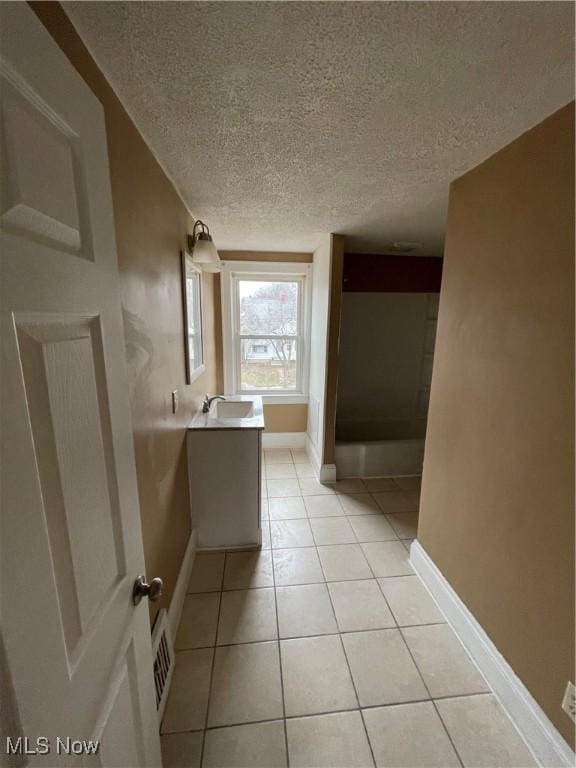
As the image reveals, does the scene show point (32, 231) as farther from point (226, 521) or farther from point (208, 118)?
point (226, 521)

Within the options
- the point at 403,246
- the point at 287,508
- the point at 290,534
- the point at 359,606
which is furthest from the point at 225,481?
the point at 403,246

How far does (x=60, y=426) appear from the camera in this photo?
507mm

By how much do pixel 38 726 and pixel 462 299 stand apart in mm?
1852

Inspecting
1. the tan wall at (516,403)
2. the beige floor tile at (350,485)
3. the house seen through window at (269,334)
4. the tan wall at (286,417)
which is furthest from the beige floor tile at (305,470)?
the tan wall at (516,403)

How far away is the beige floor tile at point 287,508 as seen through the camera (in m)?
2.45

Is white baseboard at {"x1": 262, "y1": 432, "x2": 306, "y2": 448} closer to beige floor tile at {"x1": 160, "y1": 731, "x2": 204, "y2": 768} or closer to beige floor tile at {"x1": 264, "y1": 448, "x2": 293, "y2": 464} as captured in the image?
beige floor tile at {"x1": 264, "y1": 448, "x2": 293, "y2": 464}

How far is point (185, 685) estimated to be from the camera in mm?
1304

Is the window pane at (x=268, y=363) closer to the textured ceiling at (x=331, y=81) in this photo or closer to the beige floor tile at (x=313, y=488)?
the beige floor tile at (x=313, y=488)

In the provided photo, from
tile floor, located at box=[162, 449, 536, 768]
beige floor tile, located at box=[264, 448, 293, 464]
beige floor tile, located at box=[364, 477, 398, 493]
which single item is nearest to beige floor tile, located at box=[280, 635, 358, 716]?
tile floor, located at box=[162, 449, 536, 768]

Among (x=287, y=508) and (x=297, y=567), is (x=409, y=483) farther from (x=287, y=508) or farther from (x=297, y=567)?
(x=297, y=567)

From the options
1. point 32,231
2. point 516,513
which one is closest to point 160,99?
point 32,231

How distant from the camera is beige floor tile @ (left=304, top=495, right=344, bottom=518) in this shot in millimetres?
2475

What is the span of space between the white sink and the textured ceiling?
1.70 metres

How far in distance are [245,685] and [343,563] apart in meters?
0.87
